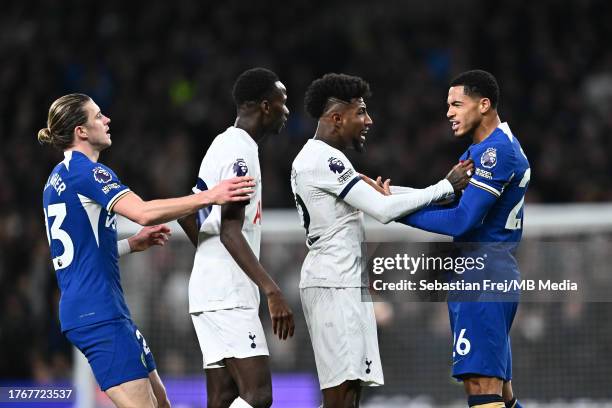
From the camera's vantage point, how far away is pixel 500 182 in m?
5.79

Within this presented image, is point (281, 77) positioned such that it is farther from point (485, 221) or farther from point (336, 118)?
point (485, 221)

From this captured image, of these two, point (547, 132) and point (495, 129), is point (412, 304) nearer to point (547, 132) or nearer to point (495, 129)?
point (495, 129)

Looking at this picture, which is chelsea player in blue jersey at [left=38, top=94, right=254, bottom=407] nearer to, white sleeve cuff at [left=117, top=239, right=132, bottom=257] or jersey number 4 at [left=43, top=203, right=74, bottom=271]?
jersey number 4 at [left=43, top=203, right=74, bottom=271]

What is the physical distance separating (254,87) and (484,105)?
4.48 feet

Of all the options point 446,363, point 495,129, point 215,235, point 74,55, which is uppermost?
point 74,55

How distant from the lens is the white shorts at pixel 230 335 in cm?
565

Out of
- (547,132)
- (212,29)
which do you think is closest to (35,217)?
(212,29)

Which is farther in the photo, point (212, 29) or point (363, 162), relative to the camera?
point (212, 29)

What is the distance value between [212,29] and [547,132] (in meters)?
5.97

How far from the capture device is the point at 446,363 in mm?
9750

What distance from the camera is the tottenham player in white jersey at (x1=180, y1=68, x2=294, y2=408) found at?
558cm

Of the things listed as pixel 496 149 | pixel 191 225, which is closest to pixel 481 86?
pixel 496 149

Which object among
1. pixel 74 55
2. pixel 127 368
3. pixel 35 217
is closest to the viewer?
pixel 127 368

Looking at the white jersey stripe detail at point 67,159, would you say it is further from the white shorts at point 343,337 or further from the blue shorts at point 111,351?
the white shorts at point 343,337
